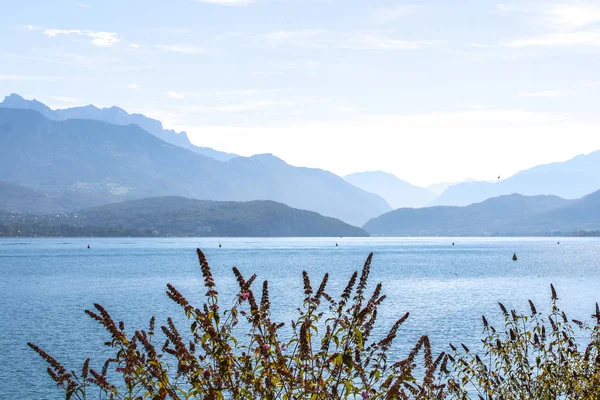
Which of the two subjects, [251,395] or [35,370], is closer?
[251,395]

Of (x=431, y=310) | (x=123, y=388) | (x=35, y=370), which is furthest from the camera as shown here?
(x=431, y=310)

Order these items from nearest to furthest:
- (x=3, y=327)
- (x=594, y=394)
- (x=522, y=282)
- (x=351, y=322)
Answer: (x=351, y=322) < (x=594, y=394) < (x=3, y=327) < (x=522, y=282)

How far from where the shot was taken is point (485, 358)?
4341 cm

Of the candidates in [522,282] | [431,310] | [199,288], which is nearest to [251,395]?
[431,310]

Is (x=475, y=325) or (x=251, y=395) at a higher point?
(x=251, y=395)

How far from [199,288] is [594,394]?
96.9 m

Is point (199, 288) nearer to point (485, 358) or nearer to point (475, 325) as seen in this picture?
point (475, 325)

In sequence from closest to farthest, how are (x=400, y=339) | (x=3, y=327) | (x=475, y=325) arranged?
1. (x=400, y=339)
2. (x=475, y=325)
3. (x=3, y=327)

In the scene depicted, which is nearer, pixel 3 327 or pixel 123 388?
pixel 123 388

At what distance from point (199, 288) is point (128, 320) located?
137ft

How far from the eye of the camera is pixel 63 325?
62906 millimetres

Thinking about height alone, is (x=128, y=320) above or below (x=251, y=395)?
below

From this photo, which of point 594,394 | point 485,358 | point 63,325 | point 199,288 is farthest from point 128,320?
point 594,394

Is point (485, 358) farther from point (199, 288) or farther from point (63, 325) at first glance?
point (199, 288)
